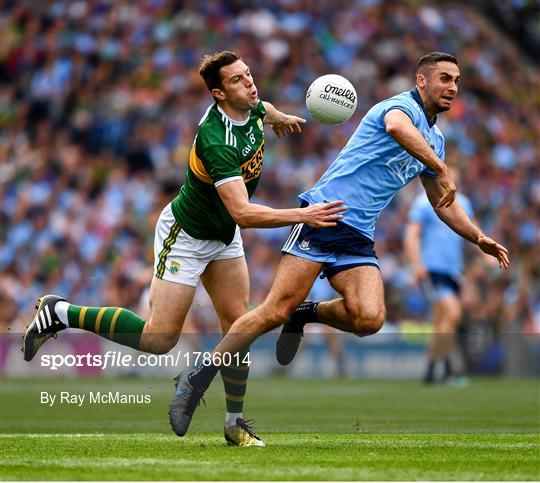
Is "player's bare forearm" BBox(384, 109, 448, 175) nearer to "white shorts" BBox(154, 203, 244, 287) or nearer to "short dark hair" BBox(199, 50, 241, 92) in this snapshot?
"short dark hair" BBox(199, 50, 241, 92)

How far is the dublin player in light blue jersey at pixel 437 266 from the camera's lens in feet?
50.1

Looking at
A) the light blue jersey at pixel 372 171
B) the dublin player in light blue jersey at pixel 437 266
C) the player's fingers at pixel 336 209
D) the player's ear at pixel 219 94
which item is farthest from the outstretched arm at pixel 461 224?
the dublin player in light blue jersey at pixel 437 266

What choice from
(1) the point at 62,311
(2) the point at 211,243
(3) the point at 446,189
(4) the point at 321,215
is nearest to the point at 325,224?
(4) the point at 321,215

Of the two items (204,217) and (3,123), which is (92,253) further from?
(204,217)

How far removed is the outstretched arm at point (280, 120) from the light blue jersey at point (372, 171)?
24.9 inches

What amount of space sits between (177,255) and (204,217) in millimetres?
328

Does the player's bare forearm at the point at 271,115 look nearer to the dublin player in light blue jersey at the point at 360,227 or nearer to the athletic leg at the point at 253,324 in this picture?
the dublin player in light blue jersey at the point at 360,227

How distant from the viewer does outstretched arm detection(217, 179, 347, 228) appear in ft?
25.5

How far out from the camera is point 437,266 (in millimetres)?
15531

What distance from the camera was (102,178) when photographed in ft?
73.9

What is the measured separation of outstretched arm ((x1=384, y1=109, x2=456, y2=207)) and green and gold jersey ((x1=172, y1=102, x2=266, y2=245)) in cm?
92

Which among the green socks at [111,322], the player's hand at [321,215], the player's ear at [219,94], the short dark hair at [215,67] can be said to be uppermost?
the short dark hair at [215,67]

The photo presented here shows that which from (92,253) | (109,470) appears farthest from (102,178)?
(109,470)

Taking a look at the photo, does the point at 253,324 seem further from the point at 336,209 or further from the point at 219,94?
the point at 219,94
